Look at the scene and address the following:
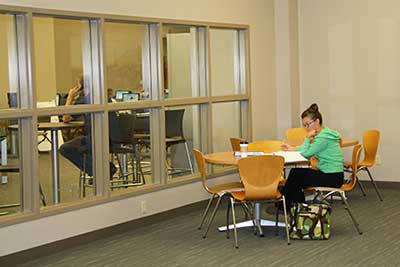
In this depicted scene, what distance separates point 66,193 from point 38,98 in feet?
3.27

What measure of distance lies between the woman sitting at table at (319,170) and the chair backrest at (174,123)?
5.47 ft

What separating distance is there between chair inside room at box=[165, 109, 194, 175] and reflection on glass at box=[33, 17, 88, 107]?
126 cm

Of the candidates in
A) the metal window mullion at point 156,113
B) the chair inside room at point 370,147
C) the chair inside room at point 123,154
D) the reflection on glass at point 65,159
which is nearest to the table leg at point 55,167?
the reflection on glass at point 65,159

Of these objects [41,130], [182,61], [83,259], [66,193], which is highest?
[182,61]

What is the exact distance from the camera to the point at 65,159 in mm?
6531

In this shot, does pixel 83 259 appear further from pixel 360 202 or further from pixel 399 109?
pixel 399 109

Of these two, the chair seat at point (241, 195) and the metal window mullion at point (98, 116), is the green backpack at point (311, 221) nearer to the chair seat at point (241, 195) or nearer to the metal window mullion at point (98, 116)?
the chair seat at point (241, 195)

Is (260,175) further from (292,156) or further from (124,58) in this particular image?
(124,58)

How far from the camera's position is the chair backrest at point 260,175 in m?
5.93

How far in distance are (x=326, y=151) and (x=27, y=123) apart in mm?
2731

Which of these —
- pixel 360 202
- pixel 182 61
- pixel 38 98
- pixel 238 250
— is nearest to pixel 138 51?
pixel 182 61

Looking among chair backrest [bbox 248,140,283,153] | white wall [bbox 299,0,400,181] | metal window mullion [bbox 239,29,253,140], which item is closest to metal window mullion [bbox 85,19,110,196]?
chair backrest [bbox 248,140,283,153]

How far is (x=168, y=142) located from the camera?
7.57 metres

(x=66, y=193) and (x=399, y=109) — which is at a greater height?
(x=399, y=109)
